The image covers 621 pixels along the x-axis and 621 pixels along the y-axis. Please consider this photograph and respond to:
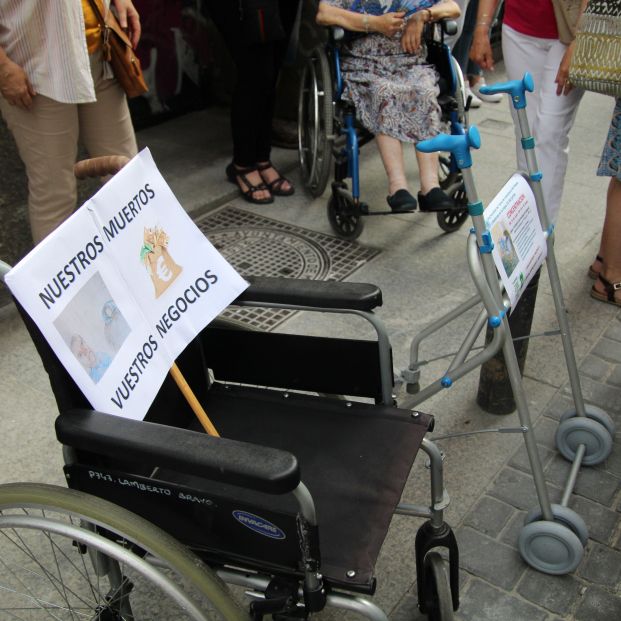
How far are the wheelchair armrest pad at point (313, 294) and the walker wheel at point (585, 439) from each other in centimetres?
105

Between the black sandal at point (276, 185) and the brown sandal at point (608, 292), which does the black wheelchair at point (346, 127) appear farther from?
the brown sandal at point (608, 292)

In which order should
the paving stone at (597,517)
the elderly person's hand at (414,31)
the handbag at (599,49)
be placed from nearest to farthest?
the paving stone at (597,517), the handbag at (599,49), the elderly person's hand at (414,31)

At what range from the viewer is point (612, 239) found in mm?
3639

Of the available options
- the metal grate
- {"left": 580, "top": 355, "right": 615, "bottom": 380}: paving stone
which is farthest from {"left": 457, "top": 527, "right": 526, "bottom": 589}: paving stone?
the metal grate

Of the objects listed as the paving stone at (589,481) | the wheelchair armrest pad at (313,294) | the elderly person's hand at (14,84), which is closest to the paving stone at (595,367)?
the paving stone at (589,481)

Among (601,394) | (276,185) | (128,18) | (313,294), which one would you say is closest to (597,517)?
(601,394)

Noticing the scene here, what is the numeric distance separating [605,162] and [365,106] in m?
1.15

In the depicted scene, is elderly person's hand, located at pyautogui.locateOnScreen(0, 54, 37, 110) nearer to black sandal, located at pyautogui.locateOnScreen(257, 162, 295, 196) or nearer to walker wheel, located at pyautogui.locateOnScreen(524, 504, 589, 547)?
black sandal, located at pyautogui.locateOnScreen(257, 162, 295, 196)

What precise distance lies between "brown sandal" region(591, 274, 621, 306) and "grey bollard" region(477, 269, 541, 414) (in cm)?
88

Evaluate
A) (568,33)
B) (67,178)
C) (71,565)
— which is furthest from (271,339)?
(568,33)

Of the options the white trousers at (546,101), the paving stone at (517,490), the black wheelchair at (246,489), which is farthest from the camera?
the white trousers at (546,101)

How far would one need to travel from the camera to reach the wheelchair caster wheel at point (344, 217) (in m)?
4.05

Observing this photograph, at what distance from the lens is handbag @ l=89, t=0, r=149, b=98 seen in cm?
294

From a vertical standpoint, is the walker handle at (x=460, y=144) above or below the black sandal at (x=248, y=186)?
above
